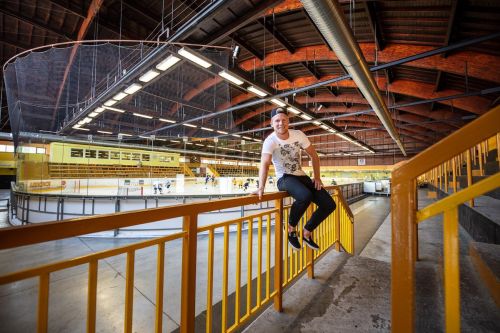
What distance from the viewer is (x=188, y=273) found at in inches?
47.2

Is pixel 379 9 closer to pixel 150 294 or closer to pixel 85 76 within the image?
pixel 150 294

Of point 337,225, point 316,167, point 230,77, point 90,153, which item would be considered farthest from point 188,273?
point 90,153

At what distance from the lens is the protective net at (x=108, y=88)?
5.83m

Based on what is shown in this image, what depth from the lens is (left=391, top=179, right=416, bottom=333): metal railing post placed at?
2.96 feet

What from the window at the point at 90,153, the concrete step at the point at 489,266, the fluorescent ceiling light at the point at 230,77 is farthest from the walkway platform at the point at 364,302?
the window at the point at 90,153

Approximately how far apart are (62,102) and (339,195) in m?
11.7

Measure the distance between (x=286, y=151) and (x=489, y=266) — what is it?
1704 millimetres

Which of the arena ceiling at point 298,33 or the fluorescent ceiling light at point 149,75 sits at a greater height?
the arena ceiling at point 298,33

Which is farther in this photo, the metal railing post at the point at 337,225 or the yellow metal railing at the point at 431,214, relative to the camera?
the metal railing post at the point at 337,225

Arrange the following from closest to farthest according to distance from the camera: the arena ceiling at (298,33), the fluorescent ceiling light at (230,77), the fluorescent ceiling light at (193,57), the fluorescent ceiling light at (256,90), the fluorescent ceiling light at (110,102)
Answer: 1. the arena ceiling at (298,33)
2. the fluorescent ceiling light at (193,57)
3. the fluorescent ceiling light at (230,77)
4. the fluorescent ceiling light at (256,90)
5. the fluorescent ceiling light at (110,102)

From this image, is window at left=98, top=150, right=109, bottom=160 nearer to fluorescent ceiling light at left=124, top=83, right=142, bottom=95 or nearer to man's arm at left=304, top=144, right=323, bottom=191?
fluorescent ceiling light at left=124, top=83, right=142, bottom=95

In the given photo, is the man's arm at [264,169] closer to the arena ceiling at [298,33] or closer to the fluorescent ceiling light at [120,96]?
the arena ceiling at [298,33]

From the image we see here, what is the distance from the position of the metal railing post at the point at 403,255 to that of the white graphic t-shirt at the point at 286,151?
111 centimetres

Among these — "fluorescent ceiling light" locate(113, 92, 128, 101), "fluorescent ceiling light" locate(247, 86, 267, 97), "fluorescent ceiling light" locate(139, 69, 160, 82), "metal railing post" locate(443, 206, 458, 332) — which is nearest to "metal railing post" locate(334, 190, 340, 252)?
"metal railing post" locate(443, 206, 458, 332)
